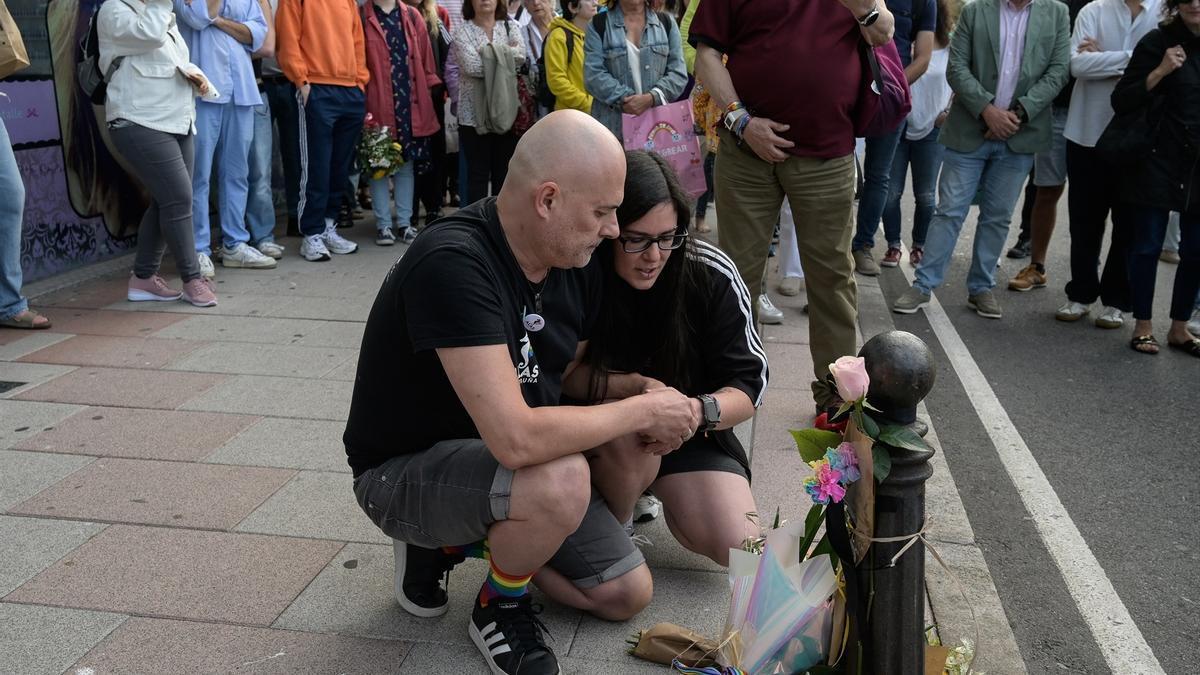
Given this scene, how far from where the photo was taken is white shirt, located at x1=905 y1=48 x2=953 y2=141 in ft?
24.7

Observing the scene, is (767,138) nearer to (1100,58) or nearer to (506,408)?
(506,408)

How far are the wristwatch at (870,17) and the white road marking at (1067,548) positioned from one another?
1.89 m

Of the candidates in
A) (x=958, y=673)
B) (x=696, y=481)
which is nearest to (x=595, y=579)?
(x=696, y=481)

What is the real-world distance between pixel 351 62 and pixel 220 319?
8.04 feet

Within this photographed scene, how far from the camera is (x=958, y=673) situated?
2486 mm

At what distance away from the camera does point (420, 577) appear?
293 cm

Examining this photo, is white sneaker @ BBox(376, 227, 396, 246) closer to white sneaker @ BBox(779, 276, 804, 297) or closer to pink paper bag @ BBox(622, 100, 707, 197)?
pink paper bag @ BBox(622, 100, 707, 197)

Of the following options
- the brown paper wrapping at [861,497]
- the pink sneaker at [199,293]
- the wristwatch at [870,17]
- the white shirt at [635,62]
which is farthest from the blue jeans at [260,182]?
the brown paper wrapping at [861,497]

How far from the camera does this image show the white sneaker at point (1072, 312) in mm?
6629

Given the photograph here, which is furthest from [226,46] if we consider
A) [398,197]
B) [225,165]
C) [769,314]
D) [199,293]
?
[769,314]

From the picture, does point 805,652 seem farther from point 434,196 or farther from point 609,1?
point 434,196

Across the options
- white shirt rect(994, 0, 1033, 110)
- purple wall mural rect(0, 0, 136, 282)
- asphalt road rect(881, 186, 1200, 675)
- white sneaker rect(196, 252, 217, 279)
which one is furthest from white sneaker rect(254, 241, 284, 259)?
white shirt rect(994, 0, 1033, 110)

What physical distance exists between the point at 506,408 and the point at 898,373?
868mm

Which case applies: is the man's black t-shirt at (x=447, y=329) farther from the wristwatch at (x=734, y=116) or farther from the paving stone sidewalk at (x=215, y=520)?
the wristwatch at (x=734, y=116)
